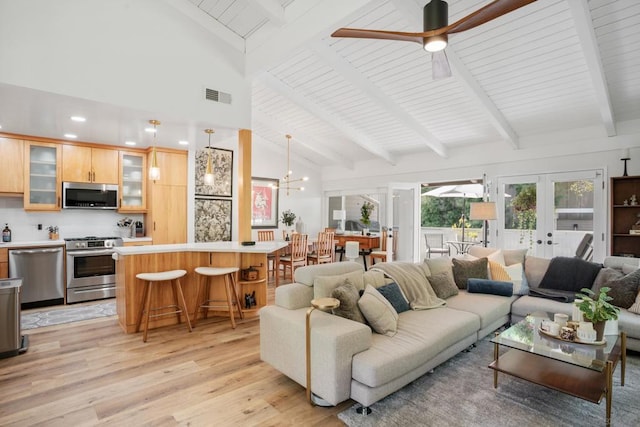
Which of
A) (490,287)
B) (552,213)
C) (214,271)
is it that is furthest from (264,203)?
(552,213)

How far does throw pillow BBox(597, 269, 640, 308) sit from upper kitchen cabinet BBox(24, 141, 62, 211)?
7073 millimetres

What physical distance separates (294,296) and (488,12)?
239 cm

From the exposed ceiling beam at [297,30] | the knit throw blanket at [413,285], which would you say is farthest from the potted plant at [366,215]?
the exposed ceiling beam at [297,30]

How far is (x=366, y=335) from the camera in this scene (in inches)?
91.4

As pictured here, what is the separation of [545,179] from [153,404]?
20.2 ft

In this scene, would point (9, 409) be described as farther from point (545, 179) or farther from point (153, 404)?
point (545, 179)

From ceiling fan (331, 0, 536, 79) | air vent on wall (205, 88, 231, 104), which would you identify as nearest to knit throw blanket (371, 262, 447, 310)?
ceiling fan (331, 0, 536, 79)

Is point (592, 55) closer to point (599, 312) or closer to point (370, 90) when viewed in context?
point (370, 90)

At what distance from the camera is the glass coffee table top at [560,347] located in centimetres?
224

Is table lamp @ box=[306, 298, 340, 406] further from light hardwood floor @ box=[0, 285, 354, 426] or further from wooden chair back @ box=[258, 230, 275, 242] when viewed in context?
wooden chair back @ box=[258, 230, 275, 242]

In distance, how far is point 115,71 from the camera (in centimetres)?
348

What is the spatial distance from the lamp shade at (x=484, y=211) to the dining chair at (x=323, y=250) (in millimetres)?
2723

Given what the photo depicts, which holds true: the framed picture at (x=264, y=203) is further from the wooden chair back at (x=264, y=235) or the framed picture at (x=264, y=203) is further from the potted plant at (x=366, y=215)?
the potted plant at (x=366, y=215)

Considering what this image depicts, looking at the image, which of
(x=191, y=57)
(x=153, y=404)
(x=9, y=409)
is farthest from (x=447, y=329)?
(x=191, y=57)
